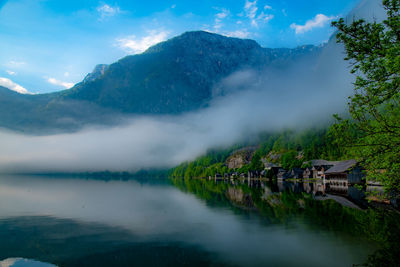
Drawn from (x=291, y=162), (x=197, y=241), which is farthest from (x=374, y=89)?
(x=291, y=162)

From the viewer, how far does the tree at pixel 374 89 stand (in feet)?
53.1

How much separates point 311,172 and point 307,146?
44.8m

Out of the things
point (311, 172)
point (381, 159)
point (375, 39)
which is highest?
point (375, 39)

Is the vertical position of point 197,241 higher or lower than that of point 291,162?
lower

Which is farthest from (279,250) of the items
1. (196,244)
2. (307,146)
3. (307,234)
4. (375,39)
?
(307,146)

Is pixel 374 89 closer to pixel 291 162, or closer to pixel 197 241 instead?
pixel 197 241

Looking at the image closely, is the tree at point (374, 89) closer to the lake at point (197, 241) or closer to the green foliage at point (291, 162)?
the lake at point (197, 241)

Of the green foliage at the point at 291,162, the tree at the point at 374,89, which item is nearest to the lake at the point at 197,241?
the tree at the point at 374,89

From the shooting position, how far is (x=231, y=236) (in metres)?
21.5

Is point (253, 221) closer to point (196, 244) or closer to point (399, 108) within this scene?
point (196, 244)

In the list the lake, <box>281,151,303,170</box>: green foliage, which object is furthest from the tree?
<box>281,151,303,170</box>: green foliage

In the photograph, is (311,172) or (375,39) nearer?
(375,39)

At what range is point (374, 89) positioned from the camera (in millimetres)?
16828

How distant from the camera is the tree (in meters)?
16.2
